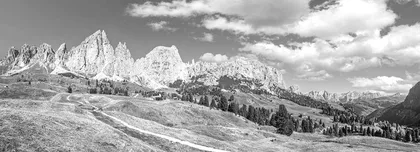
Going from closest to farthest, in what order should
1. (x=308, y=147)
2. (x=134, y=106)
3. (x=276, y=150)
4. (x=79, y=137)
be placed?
(x=79, y=137), (x=276, y=150), (x=308, y=147), (x=134, y=106)

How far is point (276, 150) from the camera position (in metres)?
65.4

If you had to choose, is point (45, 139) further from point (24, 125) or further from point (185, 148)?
point (185, 148)

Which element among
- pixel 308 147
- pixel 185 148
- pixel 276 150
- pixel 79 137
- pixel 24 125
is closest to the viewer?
pixel 24 125

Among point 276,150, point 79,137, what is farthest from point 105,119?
point 276,150

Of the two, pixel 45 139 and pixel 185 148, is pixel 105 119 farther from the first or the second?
pixel 45 139

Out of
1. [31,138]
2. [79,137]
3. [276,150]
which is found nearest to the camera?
[31,138]

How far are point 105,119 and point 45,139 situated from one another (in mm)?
31089

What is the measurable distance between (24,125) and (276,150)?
5270cm

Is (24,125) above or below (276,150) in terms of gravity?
above

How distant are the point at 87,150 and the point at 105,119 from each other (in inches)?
1233

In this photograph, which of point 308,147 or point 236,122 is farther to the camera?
point 236,122

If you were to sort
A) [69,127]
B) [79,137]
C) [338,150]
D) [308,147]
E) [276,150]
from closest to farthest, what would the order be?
[79,137]
[69,127]
[276,150]
[338,150]
[308,147]

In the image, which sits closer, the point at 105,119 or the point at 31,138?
the point at 31,138

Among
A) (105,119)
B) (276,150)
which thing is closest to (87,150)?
(105,119)
